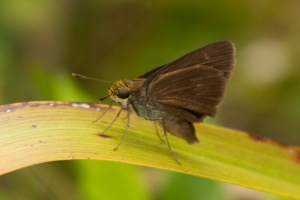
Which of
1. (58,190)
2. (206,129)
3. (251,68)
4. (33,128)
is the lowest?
(251,68)

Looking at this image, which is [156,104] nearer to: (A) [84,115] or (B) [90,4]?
(A) [84,115]

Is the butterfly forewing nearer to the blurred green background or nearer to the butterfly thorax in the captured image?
the butterfly thorax

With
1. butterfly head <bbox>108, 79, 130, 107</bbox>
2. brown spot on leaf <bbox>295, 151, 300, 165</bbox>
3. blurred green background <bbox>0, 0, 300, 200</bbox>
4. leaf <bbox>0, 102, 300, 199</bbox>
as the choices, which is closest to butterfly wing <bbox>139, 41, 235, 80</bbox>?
butterfly head <bbox>108, 79, 130, 107</bbox>

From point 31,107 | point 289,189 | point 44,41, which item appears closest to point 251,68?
point 44,41

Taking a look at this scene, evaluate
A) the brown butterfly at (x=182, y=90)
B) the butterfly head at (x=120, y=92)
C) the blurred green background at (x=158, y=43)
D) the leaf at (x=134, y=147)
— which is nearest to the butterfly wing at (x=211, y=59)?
the brown butterfly at (x=182, y=90)

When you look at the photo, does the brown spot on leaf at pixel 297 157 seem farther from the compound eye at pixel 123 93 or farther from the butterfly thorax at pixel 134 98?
the compound eye at pixel 123 93

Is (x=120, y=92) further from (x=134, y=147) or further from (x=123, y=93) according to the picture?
(x=134, y=147)
